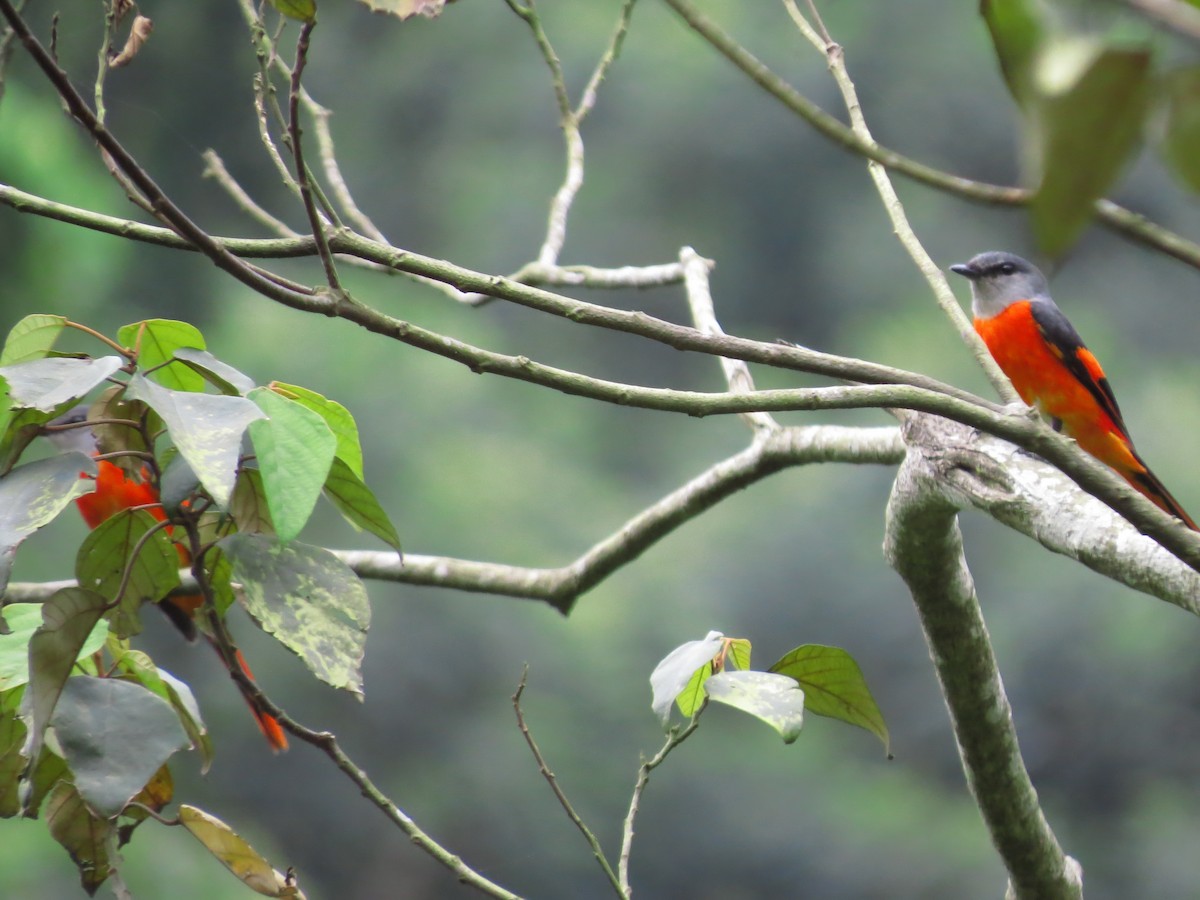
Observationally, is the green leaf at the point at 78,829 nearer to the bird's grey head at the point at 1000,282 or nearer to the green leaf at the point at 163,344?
the green leaf at the point at 163,344

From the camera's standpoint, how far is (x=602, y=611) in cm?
984

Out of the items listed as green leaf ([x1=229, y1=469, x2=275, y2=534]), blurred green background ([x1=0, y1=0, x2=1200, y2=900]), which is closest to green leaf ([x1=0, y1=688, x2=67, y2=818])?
green leaf ([x1=229, y1=469, x2=275, y2=534])

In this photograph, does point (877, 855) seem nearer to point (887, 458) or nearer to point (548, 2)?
point (887, 458)

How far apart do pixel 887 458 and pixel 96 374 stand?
950 mm

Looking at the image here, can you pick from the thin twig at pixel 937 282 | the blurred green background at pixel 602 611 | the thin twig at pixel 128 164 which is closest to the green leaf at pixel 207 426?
the thin twig at pixel 128 164

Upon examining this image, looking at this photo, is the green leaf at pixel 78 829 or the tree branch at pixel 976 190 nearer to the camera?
the tree branch at pixel 976 190

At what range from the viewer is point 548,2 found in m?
15.7

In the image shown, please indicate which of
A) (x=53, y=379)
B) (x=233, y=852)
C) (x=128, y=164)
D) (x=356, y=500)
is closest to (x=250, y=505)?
(x=356, y=500)

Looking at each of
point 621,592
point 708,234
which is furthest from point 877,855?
point 708,234

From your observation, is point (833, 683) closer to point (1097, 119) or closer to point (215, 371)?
point (215, 371)

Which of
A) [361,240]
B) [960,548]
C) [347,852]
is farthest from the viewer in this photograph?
[347,852]

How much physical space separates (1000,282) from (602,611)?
700 centimetres

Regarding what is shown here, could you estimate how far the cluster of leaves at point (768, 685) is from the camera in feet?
3.14

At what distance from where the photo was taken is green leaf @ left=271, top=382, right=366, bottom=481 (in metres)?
1.05
